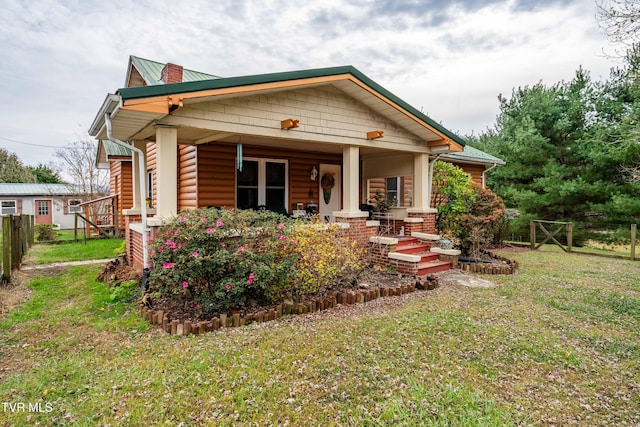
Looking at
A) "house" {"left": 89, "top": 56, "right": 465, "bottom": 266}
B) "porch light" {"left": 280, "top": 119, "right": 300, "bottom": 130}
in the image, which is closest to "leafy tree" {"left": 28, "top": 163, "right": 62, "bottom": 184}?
"house" {"left": 89, "top": 56, "right": 465, "bottom": 266}

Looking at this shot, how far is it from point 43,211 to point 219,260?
28003mm

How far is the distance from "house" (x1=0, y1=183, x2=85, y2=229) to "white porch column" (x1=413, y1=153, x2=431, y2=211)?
79.2ft

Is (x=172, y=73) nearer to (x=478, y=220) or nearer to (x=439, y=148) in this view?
(x=439, y=148)

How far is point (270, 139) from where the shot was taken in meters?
8.11

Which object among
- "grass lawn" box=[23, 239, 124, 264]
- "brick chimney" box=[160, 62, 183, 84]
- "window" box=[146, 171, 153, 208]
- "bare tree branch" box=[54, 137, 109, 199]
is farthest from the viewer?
"bare tree branch" box=[54, 137, 109, 199]

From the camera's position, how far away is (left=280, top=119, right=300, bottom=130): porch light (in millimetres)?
6699

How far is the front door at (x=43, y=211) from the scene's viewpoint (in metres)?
25.6

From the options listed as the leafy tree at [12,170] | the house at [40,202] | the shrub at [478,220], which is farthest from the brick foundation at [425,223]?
the leafy tree at [12,170]

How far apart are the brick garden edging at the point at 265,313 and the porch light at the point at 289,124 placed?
3208mm

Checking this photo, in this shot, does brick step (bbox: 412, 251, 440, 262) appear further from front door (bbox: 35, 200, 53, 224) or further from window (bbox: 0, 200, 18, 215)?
window (bbox: 0, 200, 18, 215)

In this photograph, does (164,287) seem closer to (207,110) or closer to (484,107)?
(207,110)

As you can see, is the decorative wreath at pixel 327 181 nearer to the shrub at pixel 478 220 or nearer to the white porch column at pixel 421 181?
the white porch column at pixel 421 181

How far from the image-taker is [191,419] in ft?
9.14

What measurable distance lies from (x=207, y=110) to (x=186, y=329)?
141 inches
